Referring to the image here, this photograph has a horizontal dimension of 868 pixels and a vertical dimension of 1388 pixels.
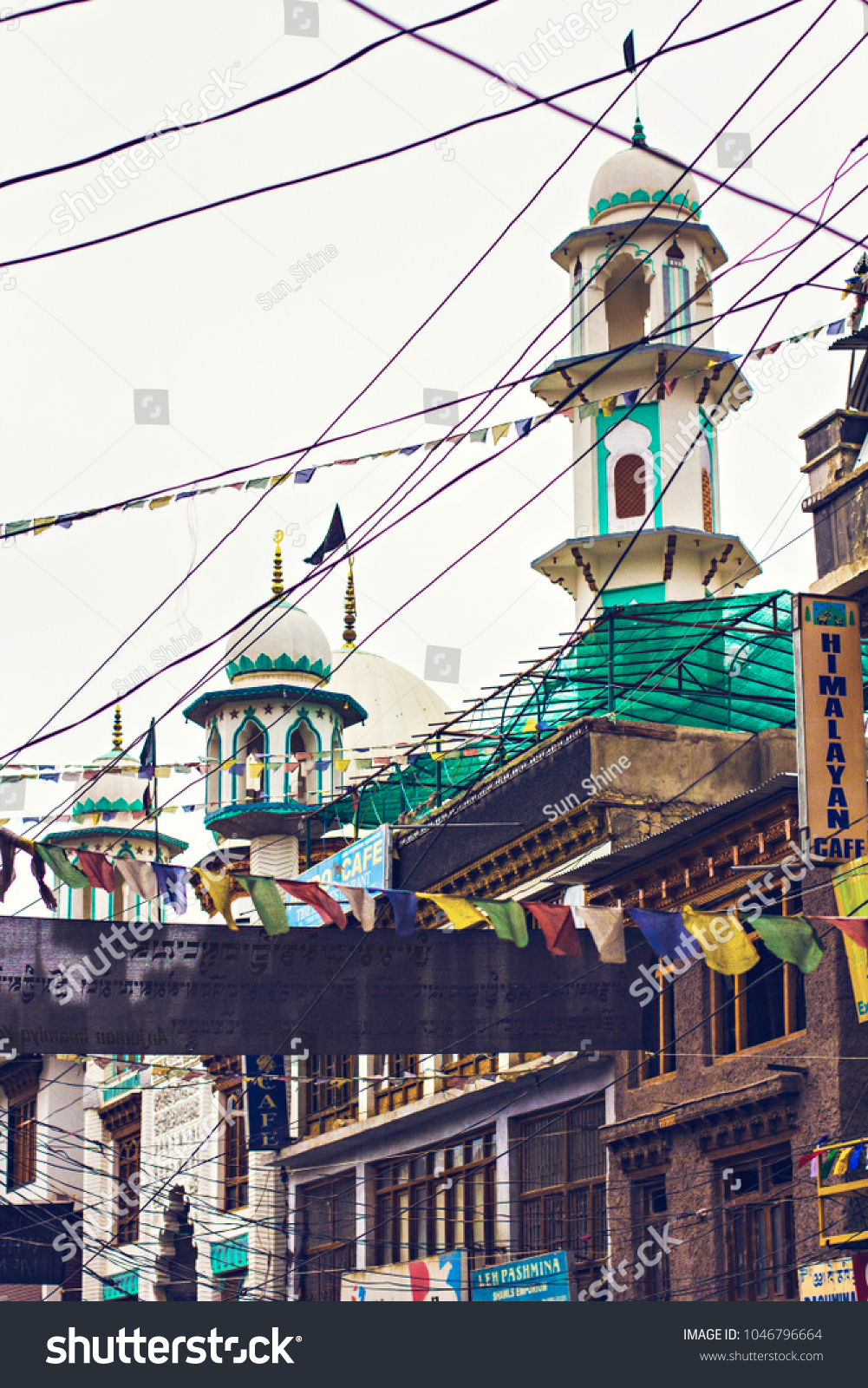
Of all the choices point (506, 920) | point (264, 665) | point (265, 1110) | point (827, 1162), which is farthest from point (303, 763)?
point (506, 920)

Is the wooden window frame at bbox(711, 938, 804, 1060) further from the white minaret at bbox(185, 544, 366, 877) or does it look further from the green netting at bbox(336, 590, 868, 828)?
the white minaret at bbox(185, 544, 366, 877)

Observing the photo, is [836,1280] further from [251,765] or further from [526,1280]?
[251,765]

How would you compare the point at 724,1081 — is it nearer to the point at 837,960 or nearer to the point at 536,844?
the point at 837,960

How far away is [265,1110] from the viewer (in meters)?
37.4

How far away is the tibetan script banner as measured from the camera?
18719 millimetres

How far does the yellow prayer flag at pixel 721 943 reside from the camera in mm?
18000

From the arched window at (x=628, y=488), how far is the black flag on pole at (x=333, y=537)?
43.4 feet

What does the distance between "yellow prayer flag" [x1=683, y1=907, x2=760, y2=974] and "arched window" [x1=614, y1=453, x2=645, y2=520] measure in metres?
19.8

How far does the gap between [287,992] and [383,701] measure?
37749 mm

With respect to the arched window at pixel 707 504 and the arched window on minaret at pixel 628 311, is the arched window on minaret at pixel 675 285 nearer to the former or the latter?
the arched window on minaret at pixel 628 311

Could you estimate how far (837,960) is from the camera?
21.5 m

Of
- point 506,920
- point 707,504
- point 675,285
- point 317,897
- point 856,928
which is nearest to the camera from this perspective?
point 856,928
